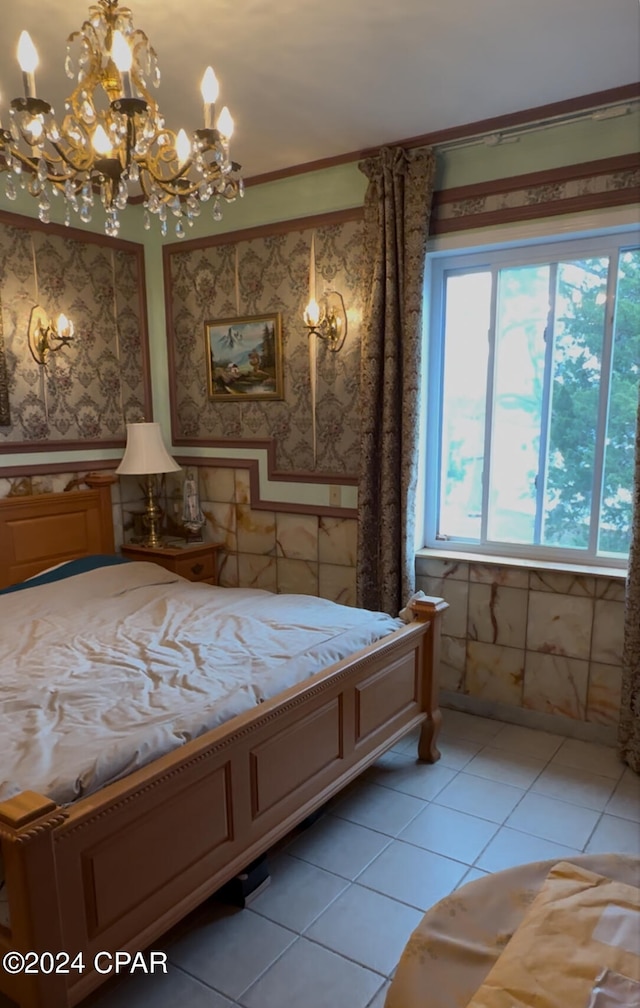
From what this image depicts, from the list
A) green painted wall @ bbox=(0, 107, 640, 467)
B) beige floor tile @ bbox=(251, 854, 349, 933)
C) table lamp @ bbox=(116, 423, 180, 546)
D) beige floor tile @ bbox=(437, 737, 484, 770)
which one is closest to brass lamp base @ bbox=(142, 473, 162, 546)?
table lamp @ bbox=(116, 423, 180, 546)

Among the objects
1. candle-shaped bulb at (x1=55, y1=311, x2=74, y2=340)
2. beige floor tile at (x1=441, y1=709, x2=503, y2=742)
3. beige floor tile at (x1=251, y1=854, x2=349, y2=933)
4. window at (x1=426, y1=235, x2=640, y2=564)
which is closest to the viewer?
beige floor tile at (x1=251, y1=854, x2=349, y2=933)

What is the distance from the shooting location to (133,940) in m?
1.55

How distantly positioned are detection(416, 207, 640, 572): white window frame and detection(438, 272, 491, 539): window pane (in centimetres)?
6

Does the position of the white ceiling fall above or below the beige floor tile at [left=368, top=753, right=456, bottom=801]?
above

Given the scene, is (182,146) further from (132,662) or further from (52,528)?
(52,528)

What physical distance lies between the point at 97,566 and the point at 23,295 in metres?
1.46

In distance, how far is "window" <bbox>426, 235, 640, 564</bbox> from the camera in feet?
9.70

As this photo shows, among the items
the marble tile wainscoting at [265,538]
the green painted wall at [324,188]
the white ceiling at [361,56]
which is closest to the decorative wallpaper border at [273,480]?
the marble tile wainscoting at [265,538]

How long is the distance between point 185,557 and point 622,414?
239 centimetres

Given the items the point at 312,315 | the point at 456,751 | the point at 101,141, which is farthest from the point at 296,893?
the point at 312,315

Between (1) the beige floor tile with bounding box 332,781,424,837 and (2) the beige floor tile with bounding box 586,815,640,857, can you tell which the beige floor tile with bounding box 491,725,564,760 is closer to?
(2) the beige floor tile with bounding box 586,815,640,857

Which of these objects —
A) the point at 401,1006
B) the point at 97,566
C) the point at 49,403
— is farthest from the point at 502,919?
the point at 49,403

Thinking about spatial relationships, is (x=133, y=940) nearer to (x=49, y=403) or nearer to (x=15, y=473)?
(x=15, y=473)

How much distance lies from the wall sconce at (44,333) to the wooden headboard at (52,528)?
0.72m
